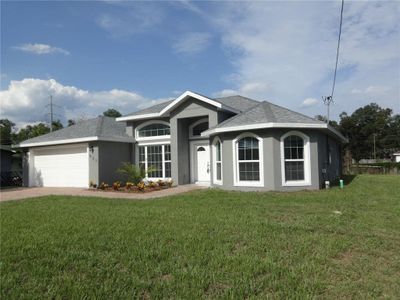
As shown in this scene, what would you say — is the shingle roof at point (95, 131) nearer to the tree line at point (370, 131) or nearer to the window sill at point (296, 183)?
the window sill at point (296, 183)

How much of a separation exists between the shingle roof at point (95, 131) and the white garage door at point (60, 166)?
0.62m

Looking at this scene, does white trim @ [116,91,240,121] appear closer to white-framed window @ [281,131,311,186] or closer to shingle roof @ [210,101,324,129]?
shingle roof @ [210,101,324,129]

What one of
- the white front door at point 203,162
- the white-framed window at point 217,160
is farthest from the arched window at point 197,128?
the white-framed window at point 217,160

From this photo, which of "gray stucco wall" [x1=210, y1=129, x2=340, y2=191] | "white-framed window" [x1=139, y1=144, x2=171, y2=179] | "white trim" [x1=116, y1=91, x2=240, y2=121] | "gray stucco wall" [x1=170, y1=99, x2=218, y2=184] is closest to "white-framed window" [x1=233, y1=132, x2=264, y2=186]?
"gray stucco wall" [x1=210, y1=129, x2=340, y2=191]

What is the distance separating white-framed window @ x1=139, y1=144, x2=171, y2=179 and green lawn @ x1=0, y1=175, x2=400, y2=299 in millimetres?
9348

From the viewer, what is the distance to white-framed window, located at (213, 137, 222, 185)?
16.0 meters

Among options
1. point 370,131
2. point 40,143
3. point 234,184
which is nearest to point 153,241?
point 234,184

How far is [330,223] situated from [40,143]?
17506 millimetres

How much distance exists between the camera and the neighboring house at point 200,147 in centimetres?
1451

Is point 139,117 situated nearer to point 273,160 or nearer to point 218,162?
point 218,162

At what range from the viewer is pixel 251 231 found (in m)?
7.06

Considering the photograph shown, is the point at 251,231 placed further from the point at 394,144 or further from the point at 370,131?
the point at 394,144

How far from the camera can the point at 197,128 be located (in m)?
19.0

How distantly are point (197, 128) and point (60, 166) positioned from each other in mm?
8390
